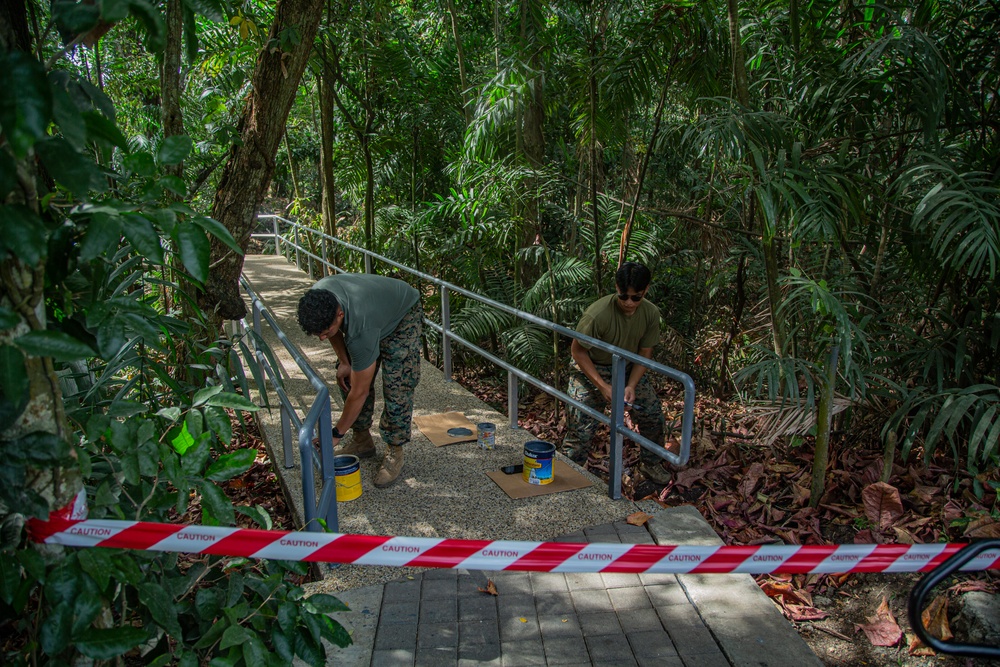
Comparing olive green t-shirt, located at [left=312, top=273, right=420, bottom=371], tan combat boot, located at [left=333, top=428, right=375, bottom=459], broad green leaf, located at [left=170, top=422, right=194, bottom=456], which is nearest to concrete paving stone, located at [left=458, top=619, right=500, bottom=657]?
broad green leaf, located at [left=170, top=422, right=194, bottom=456]

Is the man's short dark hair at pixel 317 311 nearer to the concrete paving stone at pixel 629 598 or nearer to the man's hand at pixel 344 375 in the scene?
the man's hand at pixel 344 375

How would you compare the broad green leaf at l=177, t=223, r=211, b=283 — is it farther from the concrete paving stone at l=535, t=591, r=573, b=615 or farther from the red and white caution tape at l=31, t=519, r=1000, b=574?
the concrete paving stone at l=535, t=591, r=573, b=615

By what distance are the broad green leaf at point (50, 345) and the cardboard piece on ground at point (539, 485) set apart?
110 inches

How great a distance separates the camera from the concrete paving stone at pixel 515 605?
121 inches

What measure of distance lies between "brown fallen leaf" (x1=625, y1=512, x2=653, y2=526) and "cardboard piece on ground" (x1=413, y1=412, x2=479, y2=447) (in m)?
1.41

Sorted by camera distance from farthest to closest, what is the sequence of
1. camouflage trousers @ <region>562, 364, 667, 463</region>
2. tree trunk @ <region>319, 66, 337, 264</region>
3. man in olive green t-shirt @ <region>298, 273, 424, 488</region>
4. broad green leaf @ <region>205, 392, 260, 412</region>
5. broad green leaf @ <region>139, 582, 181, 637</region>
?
tree trunk @ <region>319, 66, 337, 264</region>, camouflage trousers @ <region>562, 364, 667, 463</region>, man in olive green t-shirt @ <region>298, 273, 424, 488</region>, broad green leaf @ <region>205, 392, 260, 412</region>, broad green leaf @ <region>139, 582, 181, 637</region>

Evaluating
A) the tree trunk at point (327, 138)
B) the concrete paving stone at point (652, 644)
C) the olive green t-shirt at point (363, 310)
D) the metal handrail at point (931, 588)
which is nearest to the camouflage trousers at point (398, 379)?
the olive green t-shirt at point (363, 310)

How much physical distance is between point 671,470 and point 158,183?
4.20 meters

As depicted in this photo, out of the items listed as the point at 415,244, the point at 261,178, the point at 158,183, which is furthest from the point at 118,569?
the point at 415,244

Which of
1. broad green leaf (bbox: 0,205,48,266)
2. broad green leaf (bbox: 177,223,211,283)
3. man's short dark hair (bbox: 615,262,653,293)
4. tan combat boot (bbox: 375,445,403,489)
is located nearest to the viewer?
broad green leaf (bbox: 0,205,48,266)

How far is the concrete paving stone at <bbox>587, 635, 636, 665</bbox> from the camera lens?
2.78 m

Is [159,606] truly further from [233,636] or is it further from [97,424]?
[97,424]

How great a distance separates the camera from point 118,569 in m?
1.89

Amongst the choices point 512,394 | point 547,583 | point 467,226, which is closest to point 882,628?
point 547,583
